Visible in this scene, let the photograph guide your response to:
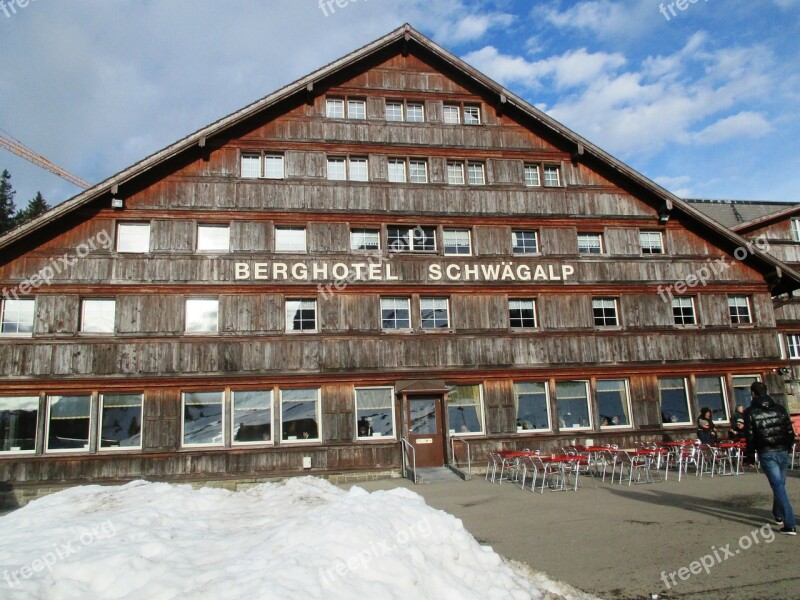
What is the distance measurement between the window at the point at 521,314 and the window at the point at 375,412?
477 centimetres

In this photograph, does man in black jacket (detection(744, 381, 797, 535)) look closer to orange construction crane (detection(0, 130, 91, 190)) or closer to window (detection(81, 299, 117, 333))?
window (detection(81, 299, 117, 333))

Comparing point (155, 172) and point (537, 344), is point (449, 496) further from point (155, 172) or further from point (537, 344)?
point (155, 172)

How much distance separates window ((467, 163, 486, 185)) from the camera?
70.6ft

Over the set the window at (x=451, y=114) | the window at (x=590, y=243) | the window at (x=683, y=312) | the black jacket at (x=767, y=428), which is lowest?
the black jacket at (x=767, y=428)

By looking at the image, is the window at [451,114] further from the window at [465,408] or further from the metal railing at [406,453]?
the metal railing at [406,453]

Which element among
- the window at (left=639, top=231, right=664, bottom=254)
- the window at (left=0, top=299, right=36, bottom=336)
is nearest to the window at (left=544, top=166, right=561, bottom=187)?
the window at (left=639, top=231, right=664, bottom=254)

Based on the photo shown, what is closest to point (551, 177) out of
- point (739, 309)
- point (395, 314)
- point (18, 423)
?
point (395, 314)

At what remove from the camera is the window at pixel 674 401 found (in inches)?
826

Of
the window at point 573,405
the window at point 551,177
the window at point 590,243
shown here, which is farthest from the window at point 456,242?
the window at point 573,405

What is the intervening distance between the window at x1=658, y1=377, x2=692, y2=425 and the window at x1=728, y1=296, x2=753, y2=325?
10.5ft

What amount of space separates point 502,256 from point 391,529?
558 inches

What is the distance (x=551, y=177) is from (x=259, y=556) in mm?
18480

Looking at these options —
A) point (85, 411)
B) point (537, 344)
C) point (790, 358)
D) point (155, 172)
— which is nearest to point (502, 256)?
point (537, 344)

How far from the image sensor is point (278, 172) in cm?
2041
